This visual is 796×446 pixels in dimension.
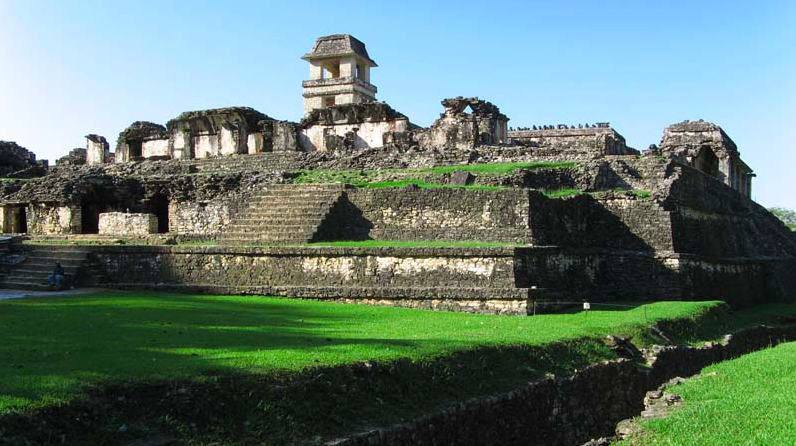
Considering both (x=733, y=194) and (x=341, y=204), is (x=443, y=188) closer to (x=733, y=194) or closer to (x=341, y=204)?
(x=341, y=204)

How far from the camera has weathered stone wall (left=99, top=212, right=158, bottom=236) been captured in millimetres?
21391

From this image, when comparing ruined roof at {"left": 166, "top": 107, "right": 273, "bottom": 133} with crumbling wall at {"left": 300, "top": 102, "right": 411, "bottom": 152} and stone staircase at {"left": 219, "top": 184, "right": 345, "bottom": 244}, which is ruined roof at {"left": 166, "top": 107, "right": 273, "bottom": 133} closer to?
crumbling wall at {"left": 300, "top": 102, "right": 411, "bottom": 152}

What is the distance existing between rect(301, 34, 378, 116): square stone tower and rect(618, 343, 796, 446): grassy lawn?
3358 cm

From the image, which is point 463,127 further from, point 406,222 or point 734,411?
point 734,411

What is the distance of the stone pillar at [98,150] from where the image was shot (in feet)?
112

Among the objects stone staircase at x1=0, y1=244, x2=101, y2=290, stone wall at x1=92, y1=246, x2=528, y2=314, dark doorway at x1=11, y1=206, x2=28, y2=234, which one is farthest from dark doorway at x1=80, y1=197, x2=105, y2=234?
stone wall at x1=92, y1=246, x2=528, y2=314

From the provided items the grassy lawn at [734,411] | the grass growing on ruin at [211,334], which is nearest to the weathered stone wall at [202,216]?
the grass growing on ruin at [211,334]

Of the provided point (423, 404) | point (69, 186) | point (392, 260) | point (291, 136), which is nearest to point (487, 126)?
point (291, 136)

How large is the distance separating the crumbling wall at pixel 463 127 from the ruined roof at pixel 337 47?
1831 cm

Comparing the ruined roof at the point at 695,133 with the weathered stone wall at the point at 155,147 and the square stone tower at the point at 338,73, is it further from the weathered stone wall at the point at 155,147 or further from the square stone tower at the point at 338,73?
the weathered stone wall at the point at 155,147

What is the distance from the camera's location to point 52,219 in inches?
923

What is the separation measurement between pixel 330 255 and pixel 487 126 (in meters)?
11.4

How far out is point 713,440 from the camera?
7.96 m

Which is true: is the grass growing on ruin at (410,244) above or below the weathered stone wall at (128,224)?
below
